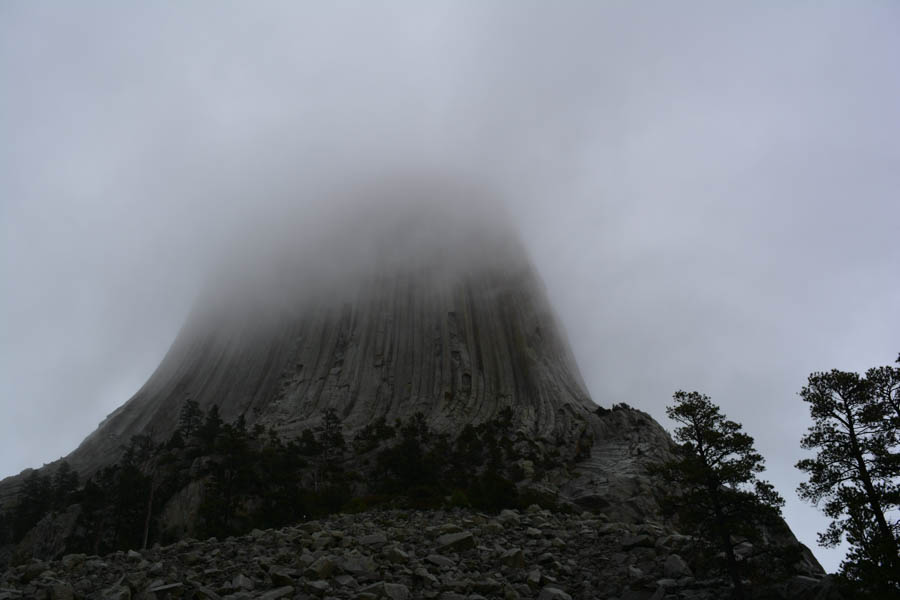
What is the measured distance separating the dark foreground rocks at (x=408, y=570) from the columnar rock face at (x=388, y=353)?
108 ft

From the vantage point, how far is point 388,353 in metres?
68.2

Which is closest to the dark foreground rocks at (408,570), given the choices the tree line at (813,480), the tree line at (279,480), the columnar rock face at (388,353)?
the tree line at (813,480)

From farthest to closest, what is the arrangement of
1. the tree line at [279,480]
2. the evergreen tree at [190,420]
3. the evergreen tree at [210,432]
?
1. the evergreen tree at [190,420]
2. the evergreen tree at [210,432]
3. the tree line at [279,480]

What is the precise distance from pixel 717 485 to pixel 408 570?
9514 millimetres

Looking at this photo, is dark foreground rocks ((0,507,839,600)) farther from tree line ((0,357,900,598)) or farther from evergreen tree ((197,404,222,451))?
evergreen tree ((197,404,222,451))

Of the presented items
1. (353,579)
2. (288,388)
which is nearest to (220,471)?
(288,388)

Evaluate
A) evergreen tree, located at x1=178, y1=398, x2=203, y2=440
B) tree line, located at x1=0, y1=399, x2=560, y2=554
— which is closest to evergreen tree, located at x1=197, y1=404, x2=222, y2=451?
tree line, located at x1=0, y1=399, x2=560, y2=554

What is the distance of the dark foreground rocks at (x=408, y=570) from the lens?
43.8ft

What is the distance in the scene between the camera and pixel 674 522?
35031mm

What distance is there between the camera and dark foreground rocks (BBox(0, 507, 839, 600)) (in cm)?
1336

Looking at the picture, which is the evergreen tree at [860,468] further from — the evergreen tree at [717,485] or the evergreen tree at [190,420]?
the evergreen tree at [190,420]

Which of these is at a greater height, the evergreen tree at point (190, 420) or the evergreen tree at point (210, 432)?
the evergreen tree at point (190, 420)

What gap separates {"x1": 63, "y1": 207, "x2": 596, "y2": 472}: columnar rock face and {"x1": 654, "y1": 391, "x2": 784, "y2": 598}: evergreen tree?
34.1 meters

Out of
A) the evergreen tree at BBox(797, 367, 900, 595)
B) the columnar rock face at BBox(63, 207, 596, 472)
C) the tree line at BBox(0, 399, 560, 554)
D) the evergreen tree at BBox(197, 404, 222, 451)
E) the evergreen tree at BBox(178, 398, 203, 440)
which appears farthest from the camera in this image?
the columnar rock face at BBox(63, 207, 596, 472)
